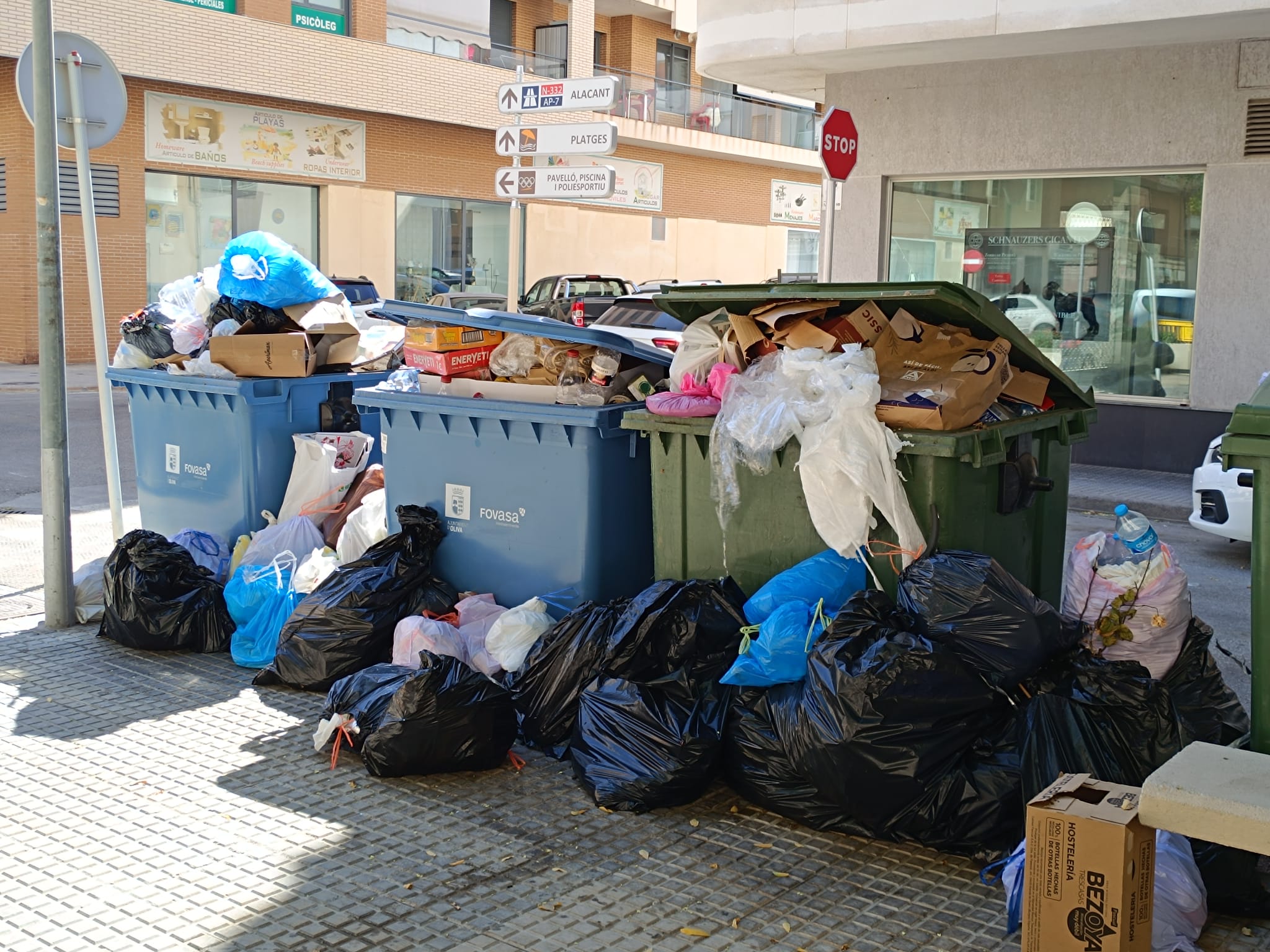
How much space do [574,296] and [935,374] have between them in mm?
16752

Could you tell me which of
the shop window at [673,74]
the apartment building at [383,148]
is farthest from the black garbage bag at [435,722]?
the shop window at [673,74]

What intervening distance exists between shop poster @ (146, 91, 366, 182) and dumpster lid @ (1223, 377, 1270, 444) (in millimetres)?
21588

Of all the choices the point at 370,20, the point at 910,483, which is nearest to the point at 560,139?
the point at 910,483

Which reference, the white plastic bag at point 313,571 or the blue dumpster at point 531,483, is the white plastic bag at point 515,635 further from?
the white plastic bag at point 313,571

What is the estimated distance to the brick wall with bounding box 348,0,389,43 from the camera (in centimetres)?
2361

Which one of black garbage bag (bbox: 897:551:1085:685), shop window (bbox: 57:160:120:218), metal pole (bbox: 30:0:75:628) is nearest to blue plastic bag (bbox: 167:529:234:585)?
metal pole (bbox: 30:0:75:628)

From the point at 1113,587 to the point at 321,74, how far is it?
865 inches

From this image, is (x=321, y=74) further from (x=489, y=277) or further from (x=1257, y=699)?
(x=1257, y=699)

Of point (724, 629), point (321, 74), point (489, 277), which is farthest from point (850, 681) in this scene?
point (489, 277)

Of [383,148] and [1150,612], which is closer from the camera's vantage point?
[1150,612]

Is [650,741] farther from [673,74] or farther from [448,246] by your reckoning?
[673,74]

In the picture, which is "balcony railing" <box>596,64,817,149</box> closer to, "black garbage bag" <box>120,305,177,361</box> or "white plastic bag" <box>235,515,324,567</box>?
"black garbage bag" <box>120,305,177,361</box>

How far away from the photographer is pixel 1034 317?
12.1 metres

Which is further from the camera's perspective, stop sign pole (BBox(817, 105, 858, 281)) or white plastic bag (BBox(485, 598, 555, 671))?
stop sign pole (BBox(817, 105, 858, 281))
